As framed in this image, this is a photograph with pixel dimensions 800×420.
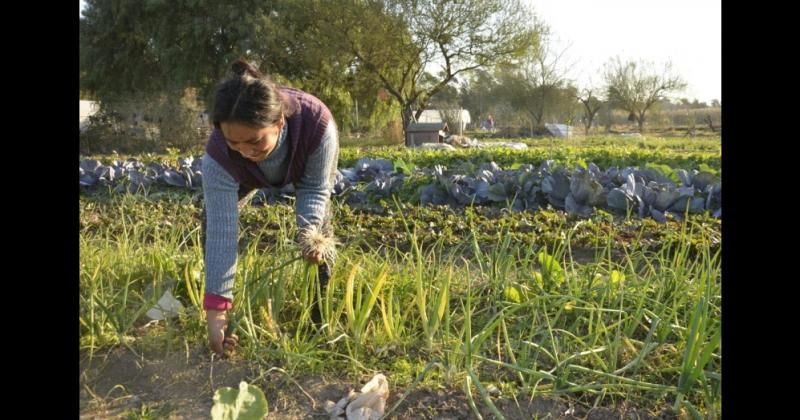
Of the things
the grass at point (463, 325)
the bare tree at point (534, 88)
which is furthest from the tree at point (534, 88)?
the grass at point (463, 325)

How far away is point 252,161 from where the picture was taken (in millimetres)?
2156

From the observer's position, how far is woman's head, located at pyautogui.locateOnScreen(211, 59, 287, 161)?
1841 mm

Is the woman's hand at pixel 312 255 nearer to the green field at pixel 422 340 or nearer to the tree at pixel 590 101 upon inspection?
the green field at pixel 422 340

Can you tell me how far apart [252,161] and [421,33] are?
1974 centimetres

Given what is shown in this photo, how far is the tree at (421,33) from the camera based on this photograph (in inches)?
807

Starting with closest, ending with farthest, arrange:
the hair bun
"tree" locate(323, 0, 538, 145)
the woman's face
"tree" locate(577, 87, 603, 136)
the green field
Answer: the green field → the woman's face → the hair bun → "tree" locate(323, 0, 538, 145) → "tree" locate(577, 87, 603, 136)

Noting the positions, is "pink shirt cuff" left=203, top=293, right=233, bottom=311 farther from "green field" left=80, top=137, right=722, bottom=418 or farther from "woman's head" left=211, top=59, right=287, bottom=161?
"woman's head" left=211, top=59, right=287, bottom=161

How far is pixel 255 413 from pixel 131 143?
16.4m

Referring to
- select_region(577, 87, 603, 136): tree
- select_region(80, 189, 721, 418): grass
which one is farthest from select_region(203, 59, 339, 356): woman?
select_region(577, 87, 603, 136): tree

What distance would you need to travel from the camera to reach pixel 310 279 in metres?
2.24

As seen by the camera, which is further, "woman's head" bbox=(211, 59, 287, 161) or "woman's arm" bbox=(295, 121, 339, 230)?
"woman's arm" bbox=(295, 121, 339, 230)

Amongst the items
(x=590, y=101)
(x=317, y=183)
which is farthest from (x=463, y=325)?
(x=590, y=101)

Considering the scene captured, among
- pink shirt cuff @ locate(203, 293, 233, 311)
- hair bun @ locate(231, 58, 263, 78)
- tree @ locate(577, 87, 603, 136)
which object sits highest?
tree @ locate(577, 87, 603, 136)
